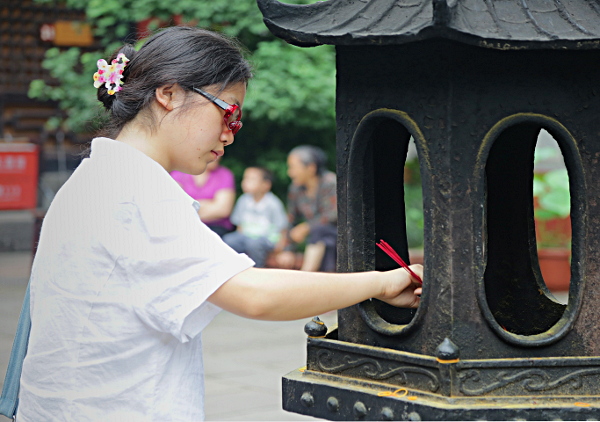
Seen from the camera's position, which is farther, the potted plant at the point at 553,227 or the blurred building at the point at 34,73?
the blurred building at the point at 34,73

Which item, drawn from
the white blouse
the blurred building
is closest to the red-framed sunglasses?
the white blouse

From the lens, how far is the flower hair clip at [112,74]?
2105mm

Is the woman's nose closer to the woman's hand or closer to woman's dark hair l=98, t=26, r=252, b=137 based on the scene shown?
woman's dark hair l=98, t=26, r=252, b=137

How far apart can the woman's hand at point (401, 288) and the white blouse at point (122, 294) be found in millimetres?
365

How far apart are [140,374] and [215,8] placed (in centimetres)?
749

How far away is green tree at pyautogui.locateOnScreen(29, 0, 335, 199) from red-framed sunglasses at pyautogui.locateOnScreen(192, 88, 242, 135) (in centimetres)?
631

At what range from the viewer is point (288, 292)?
1.82 meters

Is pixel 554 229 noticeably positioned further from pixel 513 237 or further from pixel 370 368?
pixel 370 368

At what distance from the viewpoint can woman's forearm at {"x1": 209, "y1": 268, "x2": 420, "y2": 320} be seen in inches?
70.5

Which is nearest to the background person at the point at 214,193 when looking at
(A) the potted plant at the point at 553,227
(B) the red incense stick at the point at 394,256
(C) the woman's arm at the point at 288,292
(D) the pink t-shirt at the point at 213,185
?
(D) the pink t-shirt at the point at 213,185

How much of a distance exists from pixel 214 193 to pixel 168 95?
6.13 meters

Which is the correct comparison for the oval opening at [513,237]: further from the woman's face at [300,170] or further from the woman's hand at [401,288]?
the woman's face at [300,170]

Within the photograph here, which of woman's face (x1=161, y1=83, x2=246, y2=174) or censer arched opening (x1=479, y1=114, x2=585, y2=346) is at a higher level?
woman's face (x1=161, y1=83, x2=246, y2=174)

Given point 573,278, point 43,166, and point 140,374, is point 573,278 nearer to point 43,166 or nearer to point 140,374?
point 140,374
